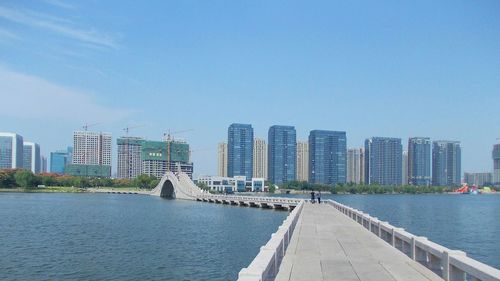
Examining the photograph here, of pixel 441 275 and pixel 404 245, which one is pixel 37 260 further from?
pixel 441 275

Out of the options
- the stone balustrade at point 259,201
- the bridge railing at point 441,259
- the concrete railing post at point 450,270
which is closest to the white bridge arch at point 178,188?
the stone balustrade at point 259,201

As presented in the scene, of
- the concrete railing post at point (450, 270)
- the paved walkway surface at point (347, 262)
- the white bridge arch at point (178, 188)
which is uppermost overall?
the concrete railing post at point (450, 270)

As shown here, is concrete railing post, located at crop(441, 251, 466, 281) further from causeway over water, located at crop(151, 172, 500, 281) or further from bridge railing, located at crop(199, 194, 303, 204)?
bridge railing, located at crop(199, 194, 303, 204)

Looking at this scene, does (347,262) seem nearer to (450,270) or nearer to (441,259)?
(441,259)

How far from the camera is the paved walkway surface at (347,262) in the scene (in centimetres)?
1308

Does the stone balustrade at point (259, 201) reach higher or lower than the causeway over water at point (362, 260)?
lower

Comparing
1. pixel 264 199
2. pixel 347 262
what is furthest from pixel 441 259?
pixel 264 199

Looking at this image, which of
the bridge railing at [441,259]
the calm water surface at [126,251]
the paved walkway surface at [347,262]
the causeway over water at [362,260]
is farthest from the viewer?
the calm water surface at [126,251]

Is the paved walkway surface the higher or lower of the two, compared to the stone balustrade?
higher

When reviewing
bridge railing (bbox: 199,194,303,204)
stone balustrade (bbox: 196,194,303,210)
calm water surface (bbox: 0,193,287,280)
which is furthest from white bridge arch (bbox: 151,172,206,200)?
calm water surface (bbox: 0,193,287,280)

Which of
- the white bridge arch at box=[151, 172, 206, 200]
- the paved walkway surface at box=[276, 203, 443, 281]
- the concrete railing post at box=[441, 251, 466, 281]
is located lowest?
the white bridge arch at box=[151, 172, 206, 200]

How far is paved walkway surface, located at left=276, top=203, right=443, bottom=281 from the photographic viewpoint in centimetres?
1308

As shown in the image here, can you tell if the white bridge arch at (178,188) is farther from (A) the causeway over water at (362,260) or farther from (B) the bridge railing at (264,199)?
(A) the causeway over water at (362,260)

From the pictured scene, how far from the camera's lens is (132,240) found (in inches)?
1687
